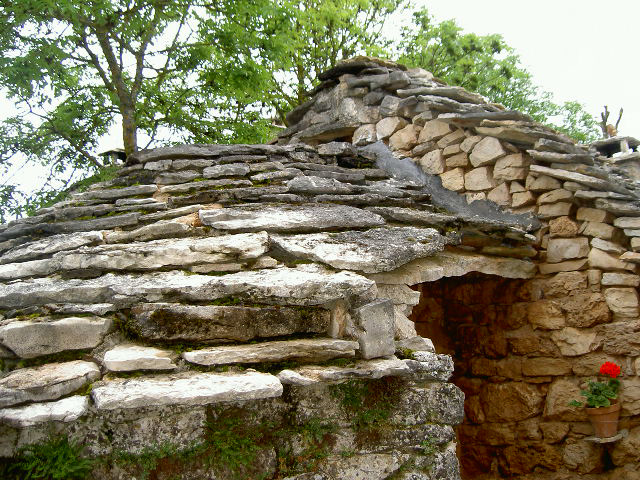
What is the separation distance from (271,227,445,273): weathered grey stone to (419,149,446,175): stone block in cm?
174

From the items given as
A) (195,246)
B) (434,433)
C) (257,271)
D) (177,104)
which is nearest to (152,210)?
(195,246)

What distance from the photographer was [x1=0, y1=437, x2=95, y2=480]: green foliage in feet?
7.32

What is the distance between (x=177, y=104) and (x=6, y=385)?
20.8 feet

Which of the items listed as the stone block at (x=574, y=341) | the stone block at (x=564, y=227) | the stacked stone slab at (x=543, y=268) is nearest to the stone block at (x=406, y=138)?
the stacked stone slab at (x=543, y=268)

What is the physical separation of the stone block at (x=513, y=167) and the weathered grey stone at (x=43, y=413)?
12.5 feet

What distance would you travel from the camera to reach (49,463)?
225 centimetres

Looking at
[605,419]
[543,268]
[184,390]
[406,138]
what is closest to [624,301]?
[543,268]

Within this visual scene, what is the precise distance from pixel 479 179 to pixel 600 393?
1.99 m

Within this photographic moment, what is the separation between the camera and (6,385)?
224cm

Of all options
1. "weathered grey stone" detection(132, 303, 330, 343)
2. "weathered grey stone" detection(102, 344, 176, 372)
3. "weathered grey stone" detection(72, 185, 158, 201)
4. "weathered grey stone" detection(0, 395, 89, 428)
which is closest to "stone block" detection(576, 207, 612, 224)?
"weathered grey stone" detection(132, 303, 330, 343)

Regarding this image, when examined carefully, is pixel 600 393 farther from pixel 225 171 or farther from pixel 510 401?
pixel 225 171

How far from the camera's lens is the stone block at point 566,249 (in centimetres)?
459

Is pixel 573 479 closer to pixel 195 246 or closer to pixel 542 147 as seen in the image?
pixel 542 147

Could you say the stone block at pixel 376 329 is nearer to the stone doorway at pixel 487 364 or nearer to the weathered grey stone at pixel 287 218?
the weathered grey stone at pixel 287 218
